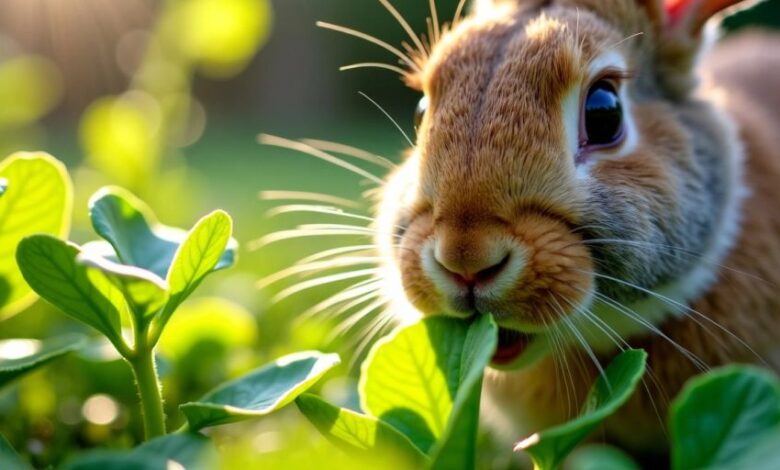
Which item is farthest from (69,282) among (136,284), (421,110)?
(421,110)

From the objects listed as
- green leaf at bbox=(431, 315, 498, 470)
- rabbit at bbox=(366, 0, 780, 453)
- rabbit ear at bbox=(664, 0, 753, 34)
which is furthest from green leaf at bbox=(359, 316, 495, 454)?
rabbit ear at bbox=(664, 0, 753, 34)

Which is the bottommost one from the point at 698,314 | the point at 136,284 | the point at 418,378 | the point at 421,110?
the point at 698,314

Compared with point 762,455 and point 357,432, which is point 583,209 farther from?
point 762,455

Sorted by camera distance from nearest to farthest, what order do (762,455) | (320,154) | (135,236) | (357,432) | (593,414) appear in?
(762,455) < (593,414) < (357,432) < (135,236) < (320,154)

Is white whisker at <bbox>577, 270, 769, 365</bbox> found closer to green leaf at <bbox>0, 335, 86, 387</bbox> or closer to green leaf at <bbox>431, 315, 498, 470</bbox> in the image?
green leaf at <bbox>431, 315, 498, 470</bbox>

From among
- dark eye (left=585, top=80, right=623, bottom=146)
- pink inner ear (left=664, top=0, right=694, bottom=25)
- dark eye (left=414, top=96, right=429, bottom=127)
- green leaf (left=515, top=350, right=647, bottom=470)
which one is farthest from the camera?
pink inner ear (left=664, top=0, right=694, bottom=25)

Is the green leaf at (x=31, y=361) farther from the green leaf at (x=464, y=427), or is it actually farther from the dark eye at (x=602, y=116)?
the dark eye at (x=602, y=116)
